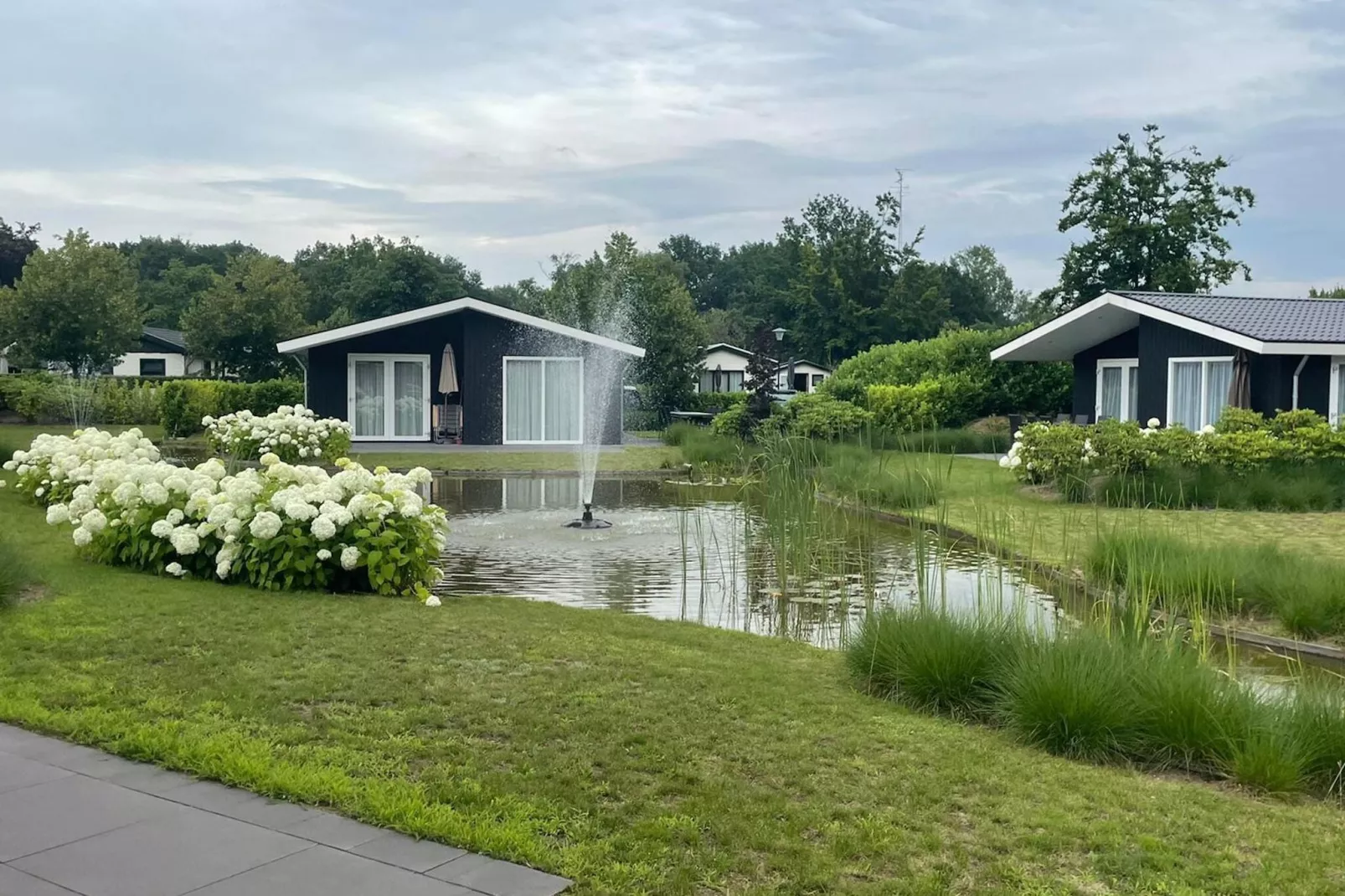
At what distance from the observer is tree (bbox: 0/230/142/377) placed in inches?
1427

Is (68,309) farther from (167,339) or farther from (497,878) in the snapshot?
(497,878)

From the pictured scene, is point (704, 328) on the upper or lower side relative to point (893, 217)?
lower

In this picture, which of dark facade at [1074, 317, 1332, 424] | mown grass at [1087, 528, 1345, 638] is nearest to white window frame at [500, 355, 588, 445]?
dark facade at [1074, 317, 1332, 424]

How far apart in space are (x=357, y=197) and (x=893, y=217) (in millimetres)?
29265

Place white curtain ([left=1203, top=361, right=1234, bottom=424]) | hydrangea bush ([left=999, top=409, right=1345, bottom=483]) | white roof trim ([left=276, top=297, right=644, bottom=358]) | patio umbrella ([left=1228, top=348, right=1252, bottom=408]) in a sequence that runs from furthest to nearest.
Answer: white roof trim ([left=276, top=297, right=644, bottom=358]), white curtain ([left=1203, top=361, right=1234, bottom=424]), patio umbrella ([left=1228, top=348, right=1252, bottom=408]), hydrangea bush ([left=999, top=409, right=1345, bottom=483])

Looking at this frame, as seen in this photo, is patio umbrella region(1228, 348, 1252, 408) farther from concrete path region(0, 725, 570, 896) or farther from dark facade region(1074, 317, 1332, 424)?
concrete path region(0, 725, 570, 896)

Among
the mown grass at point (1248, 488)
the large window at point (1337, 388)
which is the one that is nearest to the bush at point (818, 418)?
the mown grass at point (1248, 488)

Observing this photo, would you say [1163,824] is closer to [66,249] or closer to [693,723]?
[693,723]

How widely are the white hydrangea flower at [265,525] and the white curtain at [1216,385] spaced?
17733 mm

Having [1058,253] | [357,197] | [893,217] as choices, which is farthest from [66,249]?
[893,217]

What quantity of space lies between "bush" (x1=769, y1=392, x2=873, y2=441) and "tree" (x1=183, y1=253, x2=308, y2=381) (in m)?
23.1

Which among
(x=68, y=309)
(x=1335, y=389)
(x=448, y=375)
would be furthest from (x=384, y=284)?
(x=1335, y=389)

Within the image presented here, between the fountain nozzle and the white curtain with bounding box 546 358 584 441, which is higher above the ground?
the white curtain with bounding box 546 358 584 441

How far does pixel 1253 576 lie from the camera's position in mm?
8680
